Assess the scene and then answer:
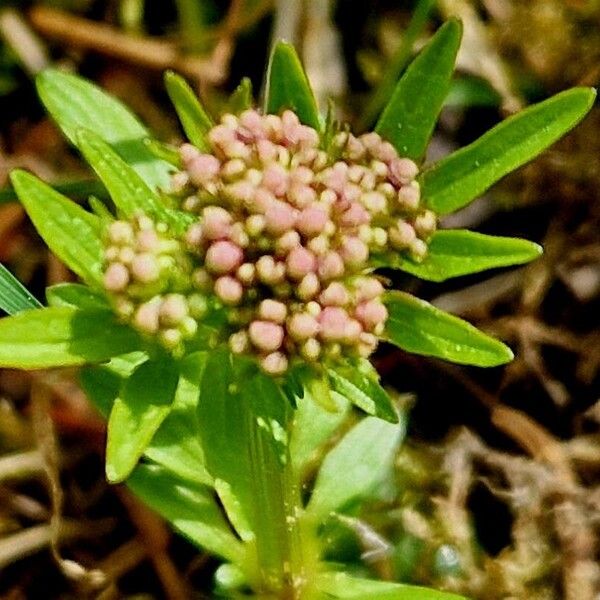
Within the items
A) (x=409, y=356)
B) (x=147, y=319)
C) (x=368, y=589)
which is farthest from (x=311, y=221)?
(x=409, y=356)

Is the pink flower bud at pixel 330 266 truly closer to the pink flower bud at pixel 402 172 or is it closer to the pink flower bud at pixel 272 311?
the pink flower bud at pixel 272 311

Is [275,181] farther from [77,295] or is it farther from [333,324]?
[77,295]

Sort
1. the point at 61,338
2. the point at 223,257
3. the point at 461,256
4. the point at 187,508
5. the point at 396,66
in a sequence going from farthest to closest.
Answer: the point at 396,66 → the point at 187,508 → the point at 461,256 → the point at 61,338 → the point at 223,257

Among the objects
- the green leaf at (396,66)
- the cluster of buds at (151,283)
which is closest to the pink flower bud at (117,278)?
the cluster of buds at (151,283)

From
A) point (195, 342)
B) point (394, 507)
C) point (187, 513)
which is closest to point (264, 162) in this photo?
point (195, 342)

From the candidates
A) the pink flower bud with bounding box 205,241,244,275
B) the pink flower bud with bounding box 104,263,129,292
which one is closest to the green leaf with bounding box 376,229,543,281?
the pink flower bud with bounding box 205,241,244,275

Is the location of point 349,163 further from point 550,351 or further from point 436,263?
point 550,351
